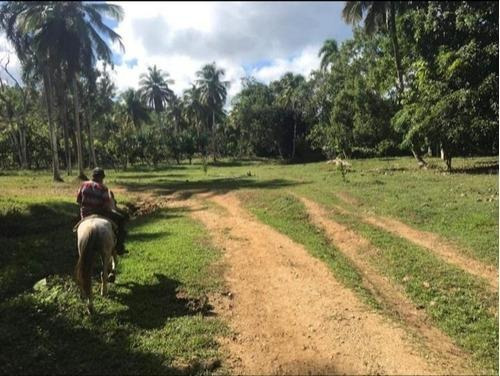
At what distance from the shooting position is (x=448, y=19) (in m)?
22.9

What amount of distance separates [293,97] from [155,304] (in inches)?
2228

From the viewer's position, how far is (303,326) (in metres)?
Result: 7.55

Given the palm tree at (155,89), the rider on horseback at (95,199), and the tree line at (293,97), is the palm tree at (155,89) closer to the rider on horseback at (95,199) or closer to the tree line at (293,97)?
the tree line at (293,97)

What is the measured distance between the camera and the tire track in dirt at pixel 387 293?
7102 mm

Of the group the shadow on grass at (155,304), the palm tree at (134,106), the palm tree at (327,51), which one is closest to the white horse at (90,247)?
the shadow on grass at (155,304)

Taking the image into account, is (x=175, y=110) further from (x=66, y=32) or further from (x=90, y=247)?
(x=90, y=247)

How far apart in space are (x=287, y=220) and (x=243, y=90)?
59.6m

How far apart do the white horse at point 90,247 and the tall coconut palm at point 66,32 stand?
22720mm

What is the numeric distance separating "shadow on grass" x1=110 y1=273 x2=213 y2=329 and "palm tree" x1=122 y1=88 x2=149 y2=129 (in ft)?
203

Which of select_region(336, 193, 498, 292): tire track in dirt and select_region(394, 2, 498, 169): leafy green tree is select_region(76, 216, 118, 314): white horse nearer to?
select_region(336, 193, 498, 292): tire track in dirt

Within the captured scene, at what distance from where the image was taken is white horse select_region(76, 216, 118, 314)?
25.5ft

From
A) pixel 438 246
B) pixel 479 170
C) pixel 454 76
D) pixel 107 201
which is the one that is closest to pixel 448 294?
pixel 438 246

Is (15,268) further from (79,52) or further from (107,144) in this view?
(107,144)

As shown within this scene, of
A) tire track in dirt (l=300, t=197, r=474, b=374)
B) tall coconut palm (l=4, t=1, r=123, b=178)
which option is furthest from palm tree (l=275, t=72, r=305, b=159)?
tire track in dirt (l=300, t=197, r=474, b=374)
